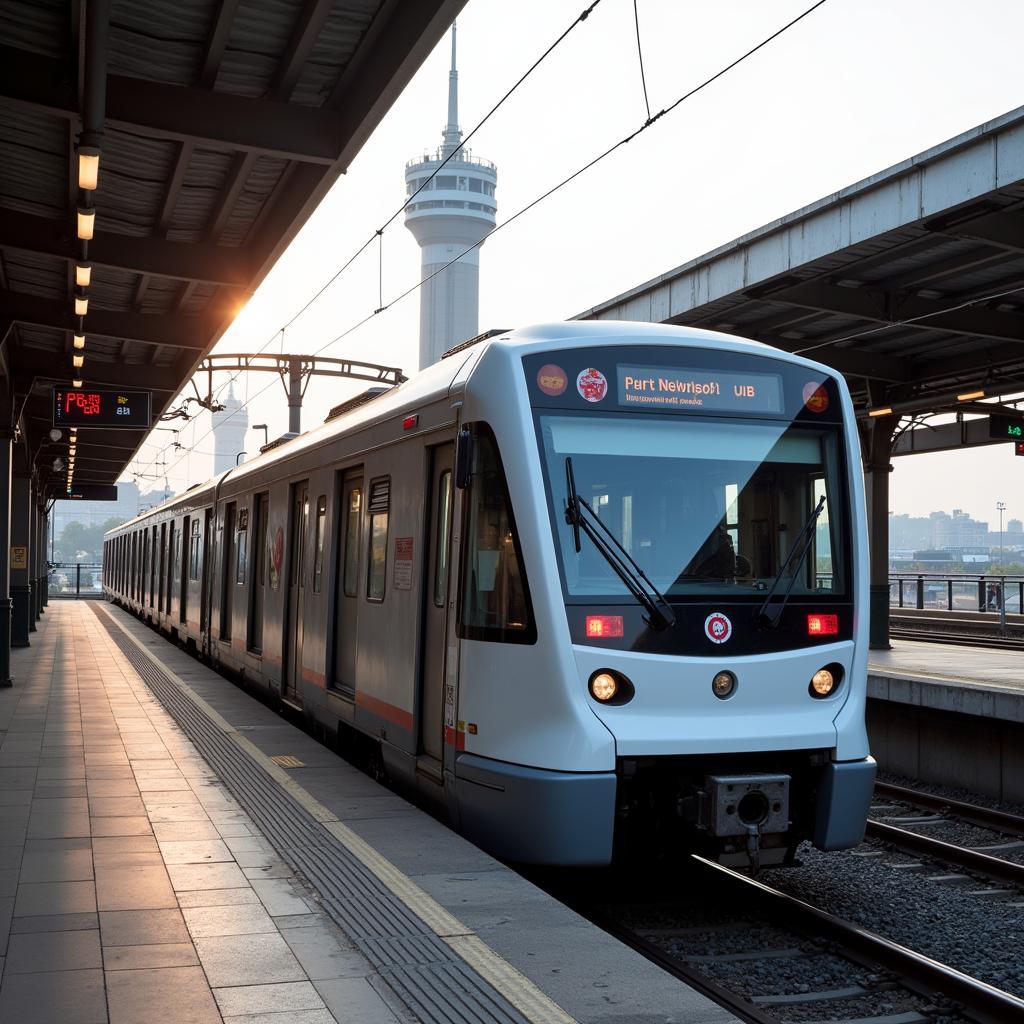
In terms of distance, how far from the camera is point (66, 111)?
27.0 ft

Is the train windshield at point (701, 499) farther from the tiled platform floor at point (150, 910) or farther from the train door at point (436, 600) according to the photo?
the tiled platform floor at point (150, 910)

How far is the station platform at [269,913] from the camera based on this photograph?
4535mm

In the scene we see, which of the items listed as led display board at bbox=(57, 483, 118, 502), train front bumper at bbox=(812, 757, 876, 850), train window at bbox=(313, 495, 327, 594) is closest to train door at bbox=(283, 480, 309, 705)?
train window at bbox=(313, 495, 327, 594)

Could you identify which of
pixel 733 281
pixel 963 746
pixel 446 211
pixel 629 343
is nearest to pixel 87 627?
pixel 733 281

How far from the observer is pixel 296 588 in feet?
40.0

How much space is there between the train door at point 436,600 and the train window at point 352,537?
2053mm

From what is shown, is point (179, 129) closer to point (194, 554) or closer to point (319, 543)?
point (319, 543)

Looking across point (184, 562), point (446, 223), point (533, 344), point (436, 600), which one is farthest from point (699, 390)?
point (446, 223)

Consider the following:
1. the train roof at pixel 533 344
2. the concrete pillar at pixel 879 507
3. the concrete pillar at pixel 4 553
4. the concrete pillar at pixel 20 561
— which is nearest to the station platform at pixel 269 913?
the train roof at pixel 533 344

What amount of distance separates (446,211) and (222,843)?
483 ft

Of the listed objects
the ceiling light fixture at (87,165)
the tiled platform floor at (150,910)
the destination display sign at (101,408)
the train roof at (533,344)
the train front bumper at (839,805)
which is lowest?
the tiled platform floor at (150,910)

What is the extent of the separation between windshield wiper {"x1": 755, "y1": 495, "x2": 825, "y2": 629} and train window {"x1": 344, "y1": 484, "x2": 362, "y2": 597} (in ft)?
12.8

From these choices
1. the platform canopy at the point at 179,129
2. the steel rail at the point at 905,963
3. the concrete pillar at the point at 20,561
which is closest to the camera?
the steel rail at the point at 905,963

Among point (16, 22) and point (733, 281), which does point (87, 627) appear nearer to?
point (733, 281)
